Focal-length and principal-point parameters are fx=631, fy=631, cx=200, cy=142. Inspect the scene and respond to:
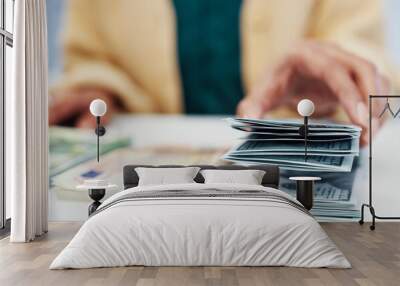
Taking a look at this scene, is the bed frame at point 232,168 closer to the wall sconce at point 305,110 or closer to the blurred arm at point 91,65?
the wall sconce at point 305,110

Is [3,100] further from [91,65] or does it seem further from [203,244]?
[203,244]

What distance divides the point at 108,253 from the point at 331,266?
5.43 ft

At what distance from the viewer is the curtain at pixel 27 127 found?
6066mm

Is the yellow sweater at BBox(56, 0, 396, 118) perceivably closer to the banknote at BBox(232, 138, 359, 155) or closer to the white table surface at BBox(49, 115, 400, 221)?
the white table surface at BBox(49, 115, 400, 221)

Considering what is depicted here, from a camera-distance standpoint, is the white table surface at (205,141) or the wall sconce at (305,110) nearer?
the wall sconce at (305,110)

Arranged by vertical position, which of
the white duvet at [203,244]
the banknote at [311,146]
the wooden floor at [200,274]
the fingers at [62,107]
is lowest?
the wooden floor at [200,274]

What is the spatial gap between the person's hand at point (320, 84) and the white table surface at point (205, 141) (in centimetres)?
26

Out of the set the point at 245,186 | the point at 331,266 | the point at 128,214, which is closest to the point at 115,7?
the point at 245,186

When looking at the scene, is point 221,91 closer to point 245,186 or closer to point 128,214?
point 245,186

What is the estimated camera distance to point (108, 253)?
4719 millimetres

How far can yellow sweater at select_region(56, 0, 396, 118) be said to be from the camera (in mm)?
7387

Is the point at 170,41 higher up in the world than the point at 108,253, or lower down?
higher up

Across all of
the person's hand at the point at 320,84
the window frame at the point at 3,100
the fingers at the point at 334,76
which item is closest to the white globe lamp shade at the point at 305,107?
the person's hand at the point at 320,84

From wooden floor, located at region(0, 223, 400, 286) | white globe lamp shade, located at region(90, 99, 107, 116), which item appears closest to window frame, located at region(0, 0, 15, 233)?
white globe lamp shade, located at region(90, 99, 107, 116)
